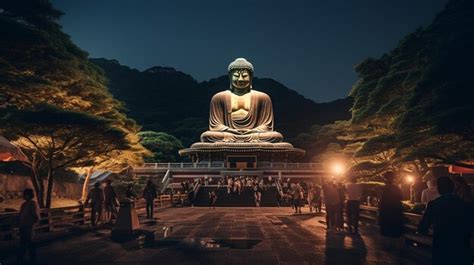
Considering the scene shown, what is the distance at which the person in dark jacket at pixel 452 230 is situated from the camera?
4.34 m

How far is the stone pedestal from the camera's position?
10.8m

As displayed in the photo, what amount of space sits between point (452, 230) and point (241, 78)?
Result: 4107cm

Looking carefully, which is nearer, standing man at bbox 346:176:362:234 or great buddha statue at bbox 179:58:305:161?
standing man at bbox 346:176:362:234

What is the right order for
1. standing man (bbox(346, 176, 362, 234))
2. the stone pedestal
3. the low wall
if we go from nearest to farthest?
1. the stone pedestal
2. standing man (bbox(346, 176, 362, 234))
3. the low wall

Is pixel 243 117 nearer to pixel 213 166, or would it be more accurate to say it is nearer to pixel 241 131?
pixel 241 131

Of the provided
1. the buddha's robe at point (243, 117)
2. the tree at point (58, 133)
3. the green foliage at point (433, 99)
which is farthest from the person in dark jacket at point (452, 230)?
the buddha's robe at point (243, 117)

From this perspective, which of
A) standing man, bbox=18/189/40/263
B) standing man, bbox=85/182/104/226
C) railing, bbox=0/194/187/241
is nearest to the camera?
standing man, bbox=18/189/40/263

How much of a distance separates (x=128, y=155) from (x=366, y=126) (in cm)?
1224

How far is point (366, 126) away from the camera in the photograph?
66.6 ft

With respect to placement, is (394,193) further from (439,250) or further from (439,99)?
(439,250)

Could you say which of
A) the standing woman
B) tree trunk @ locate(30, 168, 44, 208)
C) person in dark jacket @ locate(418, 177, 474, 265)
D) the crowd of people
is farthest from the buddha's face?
person in dark jacket @ locate(418, 177, 474, 265)

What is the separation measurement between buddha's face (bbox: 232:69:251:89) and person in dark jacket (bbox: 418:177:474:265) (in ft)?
134

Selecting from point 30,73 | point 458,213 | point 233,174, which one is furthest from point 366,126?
Result: point 233,174

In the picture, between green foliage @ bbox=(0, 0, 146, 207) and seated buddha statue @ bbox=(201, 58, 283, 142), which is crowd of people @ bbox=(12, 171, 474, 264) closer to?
green foliage @ bbox=(0, 0, 146, 207)
